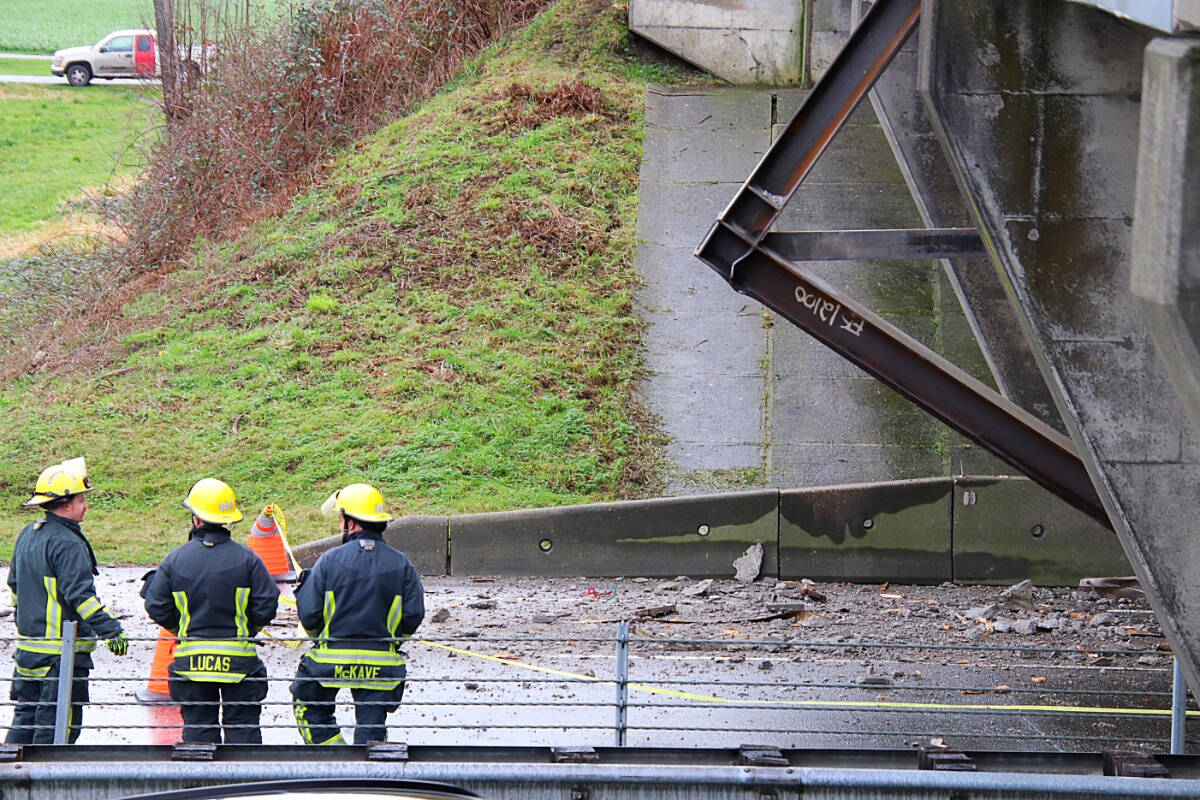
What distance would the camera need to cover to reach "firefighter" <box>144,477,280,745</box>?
7777mm

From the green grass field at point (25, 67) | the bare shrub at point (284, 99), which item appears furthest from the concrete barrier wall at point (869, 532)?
the green grass field at point (25, 67)

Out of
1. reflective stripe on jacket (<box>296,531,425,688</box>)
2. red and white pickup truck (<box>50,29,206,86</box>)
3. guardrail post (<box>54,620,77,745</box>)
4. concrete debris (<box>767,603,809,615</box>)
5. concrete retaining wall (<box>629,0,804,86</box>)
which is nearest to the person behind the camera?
guardrail post (<box>54,620,77,745</box>)

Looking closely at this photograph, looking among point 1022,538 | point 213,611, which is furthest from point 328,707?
point 1022,538

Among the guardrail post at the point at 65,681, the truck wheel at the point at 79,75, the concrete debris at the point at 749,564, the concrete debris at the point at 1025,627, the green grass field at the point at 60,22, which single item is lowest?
the concrete debris at the point at 1025,627

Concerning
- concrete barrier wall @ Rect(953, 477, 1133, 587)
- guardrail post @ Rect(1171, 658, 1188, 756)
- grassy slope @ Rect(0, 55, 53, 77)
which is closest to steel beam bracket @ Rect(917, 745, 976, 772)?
guardrail post @ Rect(1171, 658, 1188, 756)

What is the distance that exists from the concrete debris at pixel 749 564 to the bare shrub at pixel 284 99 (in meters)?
11.3

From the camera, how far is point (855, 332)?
30.2 feet

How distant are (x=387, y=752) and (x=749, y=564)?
7.11m

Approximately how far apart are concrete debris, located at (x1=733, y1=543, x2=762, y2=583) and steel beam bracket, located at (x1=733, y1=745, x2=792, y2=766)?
651 centimetres

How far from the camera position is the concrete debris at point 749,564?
1334 cm

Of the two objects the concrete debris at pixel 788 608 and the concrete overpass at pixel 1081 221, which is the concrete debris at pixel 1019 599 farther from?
the concrete overpass at pixel 1081 221

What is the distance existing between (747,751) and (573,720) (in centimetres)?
280

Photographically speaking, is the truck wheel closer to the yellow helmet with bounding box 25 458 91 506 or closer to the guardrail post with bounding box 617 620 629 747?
the yellow helmet with bounding box 25 458 91 506

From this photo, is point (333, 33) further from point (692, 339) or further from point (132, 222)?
point (692, 339)
